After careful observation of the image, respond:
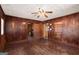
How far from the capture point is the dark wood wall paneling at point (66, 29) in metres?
2.50

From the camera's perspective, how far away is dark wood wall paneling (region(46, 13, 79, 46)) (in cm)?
250

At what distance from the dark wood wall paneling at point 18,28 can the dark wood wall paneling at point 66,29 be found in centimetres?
35

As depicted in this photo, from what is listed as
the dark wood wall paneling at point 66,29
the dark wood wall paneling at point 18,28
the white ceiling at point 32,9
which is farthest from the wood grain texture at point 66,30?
the dark wood wall paneling at point 18,28

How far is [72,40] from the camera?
2.50 meters

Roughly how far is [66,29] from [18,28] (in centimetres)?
116

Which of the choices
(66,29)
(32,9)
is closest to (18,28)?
(32,9)

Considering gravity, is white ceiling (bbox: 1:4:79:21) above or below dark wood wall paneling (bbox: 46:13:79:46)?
above

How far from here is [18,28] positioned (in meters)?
2.62

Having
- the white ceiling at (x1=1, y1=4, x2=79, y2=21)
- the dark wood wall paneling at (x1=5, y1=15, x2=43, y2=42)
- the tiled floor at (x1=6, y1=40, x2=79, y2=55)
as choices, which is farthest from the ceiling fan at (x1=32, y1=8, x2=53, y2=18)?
the tiled floor at (x1=6, y1=40, x2=79, y2=55)

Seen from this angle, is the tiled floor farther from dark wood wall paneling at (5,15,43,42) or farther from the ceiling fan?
the ceiling fan

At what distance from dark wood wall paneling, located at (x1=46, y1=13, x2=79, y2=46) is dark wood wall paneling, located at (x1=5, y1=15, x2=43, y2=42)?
354 millimetres

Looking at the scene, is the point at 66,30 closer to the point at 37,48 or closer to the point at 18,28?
the point at 37,48
